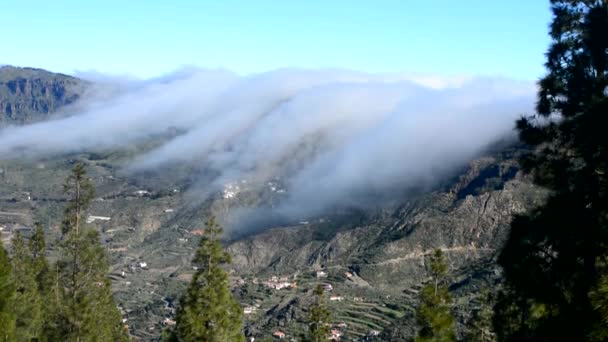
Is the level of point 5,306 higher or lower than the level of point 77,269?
higher

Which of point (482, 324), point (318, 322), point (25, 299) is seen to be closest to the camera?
point (25, 299)

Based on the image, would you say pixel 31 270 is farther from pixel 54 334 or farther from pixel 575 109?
pixel 575 109

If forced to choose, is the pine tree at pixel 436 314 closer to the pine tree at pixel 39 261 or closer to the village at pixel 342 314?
the pine tree at pixel 39 261

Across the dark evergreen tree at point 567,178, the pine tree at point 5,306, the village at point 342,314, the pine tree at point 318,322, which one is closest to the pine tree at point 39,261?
the pine tree at point 5,306

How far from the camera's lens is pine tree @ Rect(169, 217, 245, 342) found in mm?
36469

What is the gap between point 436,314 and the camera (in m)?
37.3

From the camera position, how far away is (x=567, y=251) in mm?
19859

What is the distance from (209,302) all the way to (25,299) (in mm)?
16020

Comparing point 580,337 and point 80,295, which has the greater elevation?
point 580,337

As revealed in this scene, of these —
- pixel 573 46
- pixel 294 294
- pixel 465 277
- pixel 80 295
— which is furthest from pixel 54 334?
pixel 465 277

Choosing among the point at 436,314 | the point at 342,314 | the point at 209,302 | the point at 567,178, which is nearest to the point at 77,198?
the point at 209,302

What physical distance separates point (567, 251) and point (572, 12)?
768 centimetres

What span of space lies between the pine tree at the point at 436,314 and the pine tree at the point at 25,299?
23.9 m

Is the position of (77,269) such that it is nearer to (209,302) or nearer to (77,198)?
(77,198)
